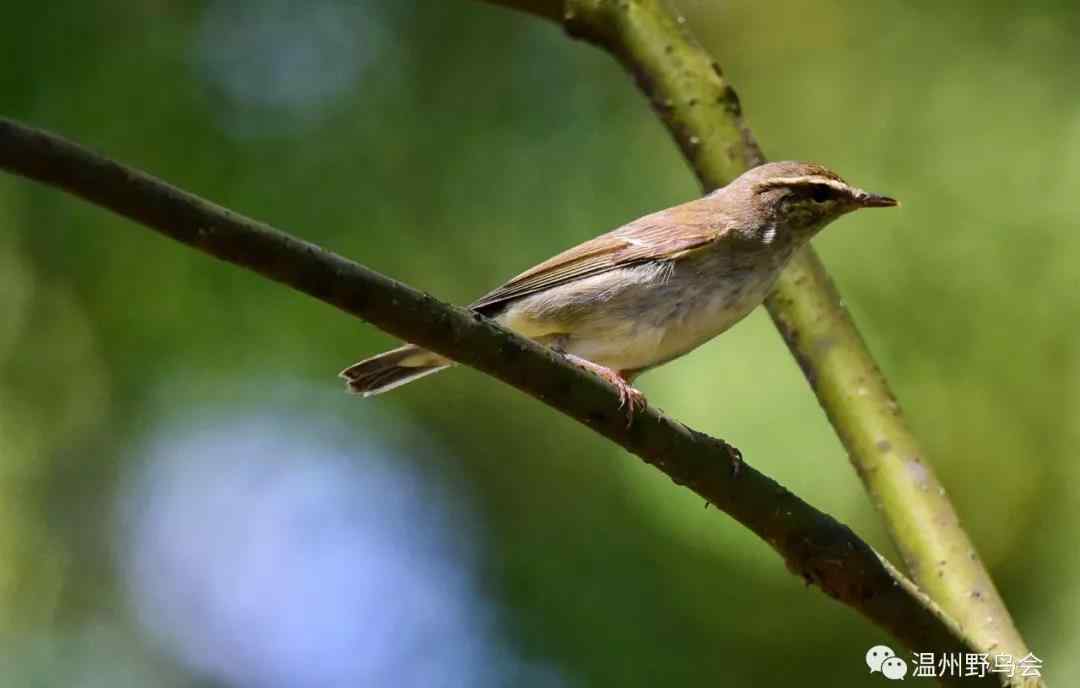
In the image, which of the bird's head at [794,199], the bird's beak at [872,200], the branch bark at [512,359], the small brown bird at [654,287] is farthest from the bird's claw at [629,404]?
the bird's beak at [872,200]

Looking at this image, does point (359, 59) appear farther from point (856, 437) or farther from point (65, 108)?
point (856, 437)

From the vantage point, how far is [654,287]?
437 cm

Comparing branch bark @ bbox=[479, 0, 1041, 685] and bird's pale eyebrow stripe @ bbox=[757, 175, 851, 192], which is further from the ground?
bird's pale eyebrow stripe @ bbox=[757, 175, 851, 192]

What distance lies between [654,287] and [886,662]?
1616 millimetres


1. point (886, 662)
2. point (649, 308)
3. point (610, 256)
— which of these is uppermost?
point (610, 256)

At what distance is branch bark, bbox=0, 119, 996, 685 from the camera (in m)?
2.14

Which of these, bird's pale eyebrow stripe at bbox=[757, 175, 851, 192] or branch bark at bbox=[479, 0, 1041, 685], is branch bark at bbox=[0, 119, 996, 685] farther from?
bird's pale eyebrow stripe at bbox=[757, 175, 851, 192]

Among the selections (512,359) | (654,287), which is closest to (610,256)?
(654,287)

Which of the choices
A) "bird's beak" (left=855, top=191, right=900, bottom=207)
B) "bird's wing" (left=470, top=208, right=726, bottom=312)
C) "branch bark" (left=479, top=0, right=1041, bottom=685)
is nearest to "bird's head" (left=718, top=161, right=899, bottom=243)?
"bird's beak" (left=855, top=191, right=900, bottom=207)

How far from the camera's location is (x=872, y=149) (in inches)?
241

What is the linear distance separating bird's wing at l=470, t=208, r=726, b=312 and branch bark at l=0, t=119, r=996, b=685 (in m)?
1.63

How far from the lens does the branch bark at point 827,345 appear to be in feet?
10.9

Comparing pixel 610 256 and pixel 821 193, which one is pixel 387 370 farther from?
pixel 821 193

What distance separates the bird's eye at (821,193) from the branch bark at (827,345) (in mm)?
710
